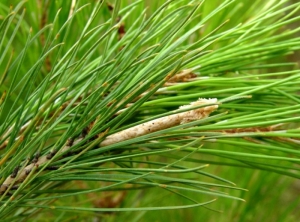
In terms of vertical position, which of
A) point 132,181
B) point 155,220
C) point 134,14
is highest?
point 134,14

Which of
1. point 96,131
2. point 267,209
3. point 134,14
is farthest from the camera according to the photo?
point 267,209

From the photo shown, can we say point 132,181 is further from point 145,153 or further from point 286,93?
point 286,93

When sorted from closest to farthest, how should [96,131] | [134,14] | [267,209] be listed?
[96,131] → [134,14] → [267,209]

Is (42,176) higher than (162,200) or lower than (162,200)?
higher

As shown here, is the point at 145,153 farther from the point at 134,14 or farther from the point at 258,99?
the point at 134,14

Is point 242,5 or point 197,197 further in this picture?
point 197,197

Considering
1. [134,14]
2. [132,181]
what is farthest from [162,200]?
[132,181]
